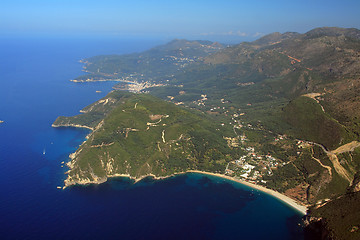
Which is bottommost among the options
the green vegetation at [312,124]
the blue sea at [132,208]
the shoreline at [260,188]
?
the blue sea at [132,208]

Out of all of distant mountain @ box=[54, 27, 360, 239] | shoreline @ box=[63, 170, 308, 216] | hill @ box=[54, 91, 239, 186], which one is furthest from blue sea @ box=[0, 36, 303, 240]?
distant mountain @ box=[54, 27, 360, 239]

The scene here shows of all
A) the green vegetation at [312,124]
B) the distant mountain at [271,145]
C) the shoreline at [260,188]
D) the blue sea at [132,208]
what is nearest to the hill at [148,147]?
the distant mountain at [271,145]

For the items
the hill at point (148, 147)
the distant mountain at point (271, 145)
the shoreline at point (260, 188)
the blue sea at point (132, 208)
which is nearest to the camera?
the blue sea at point (132, 208)

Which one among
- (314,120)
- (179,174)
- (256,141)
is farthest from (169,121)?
(314,120)

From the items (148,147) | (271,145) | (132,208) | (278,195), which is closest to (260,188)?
(278,195)

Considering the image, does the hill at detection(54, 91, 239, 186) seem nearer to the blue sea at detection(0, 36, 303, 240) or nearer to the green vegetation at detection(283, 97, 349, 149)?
the blue sea at detection(0, 36, 303, 240)

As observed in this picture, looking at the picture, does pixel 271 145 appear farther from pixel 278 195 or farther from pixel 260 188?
pixel 278 195

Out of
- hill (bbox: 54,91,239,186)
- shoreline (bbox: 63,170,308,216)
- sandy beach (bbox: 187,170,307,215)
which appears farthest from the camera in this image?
hill (bbox: 54,91,239,186)

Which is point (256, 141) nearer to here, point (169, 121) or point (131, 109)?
point (169, 121)

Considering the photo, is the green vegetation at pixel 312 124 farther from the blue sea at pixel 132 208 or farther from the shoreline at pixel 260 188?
the blue sea at pixel 132 208

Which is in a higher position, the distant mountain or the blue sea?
the distant mountain

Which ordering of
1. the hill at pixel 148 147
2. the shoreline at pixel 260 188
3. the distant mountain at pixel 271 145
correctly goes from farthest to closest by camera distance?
1. the hill at pixel 148 147
2. the distant mountain at pixel 271 145
3. the shoreline at pixel 260 188
